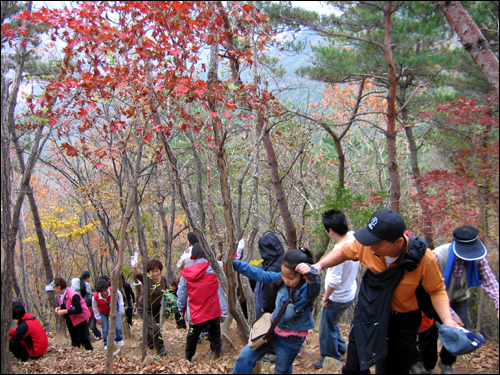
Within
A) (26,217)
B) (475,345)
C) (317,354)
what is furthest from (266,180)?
(26,217)

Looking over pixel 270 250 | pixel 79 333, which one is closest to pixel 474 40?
pixel 270 250

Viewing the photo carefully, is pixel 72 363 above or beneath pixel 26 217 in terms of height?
beneath

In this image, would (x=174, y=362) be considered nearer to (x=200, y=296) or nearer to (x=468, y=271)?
(x=200, y=296)

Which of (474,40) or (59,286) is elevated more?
(474,40)

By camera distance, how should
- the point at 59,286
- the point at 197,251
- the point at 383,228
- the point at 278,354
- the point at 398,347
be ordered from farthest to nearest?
1. the point at 59,286
2. the point at 197,251
3. the point at 278,354
4. the point at 398,347
5. the point at 383,228

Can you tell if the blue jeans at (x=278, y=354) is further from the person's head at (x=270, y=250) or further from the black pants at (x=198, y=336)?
the black pants at (x=198, y=336)

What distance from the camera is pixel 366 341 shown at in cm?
264

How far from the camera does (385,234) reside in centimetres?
236

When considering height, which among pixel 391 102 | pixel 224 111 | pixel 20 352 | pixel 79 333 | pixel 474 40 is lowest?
pixel 79 333

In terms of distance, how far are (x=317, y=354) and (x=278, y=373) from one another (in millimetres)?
2378

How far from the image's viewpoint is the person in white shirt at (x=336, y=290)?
3736 mm

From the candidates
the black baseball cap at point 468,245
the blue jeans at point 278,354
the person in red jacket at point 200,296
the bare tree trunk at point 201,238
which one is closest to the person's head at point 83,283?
the person in red jacket at point 200,296

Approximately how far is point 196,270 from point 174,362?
125cm

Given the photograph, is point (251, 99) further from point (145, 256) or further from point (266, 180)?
point (266, 180)
